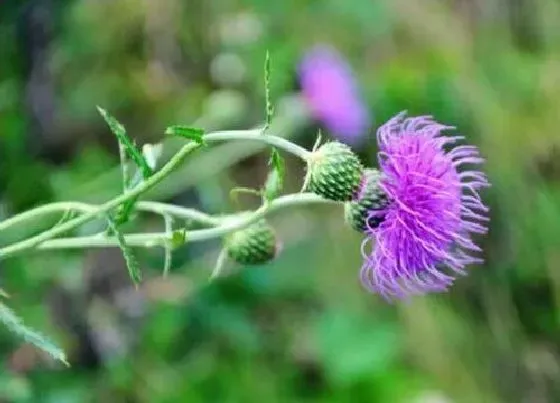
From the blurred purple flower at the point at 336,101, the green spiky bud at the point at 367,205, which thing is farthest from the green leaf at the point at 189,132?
the blurred purple flower at the point at 336,101

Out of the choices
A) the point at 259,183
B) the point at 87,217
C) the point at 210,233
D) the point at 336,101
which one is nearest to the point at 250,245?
the point at 210,233

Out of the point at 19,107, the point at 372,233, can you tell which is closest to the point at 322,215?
the point at 19,107

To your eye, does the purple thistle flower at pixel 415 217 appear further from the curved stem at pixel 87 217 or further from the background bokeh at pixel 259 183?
the background bokeh at pixel 259 183

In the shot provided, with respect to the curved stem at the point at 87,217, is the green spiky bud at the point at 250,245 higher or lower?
lower

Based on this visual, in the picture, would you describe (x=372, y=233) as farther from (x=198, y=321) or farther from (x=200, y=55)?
(x=200, y=55)

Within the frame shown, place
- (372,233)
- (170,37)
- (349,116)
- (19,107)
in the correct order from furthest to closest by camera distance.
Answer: (170,37) → (349,116) → (19,107) → (372,233)

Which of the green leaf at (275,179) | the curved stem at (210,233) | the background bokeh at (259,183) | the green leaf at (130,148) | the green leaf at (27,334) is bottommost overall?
the background bokeh at (259,183)

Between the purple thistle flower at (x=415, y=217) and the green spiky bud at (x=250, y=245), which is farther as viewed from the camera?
the green spiky bud at (x=250, y=245)
